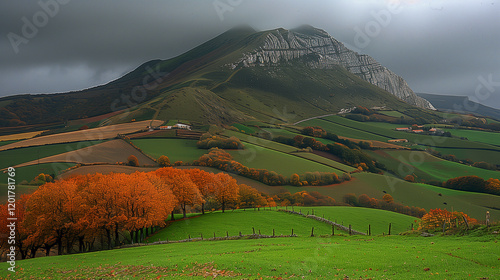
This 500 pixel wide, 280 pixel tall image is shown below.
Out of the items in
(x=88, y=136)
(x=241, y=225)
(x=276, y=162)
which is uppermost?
(x=88, y=136)

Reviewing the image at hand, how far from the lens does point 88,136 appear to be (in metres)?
158

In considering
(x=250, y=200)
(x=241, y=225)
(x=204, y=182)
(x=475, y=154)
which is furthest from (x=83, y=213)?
(x=475, y=154)

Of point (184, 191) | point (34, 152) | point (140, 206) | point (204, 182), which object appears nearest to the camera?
point (140, 206)

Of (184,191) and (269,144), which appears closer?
(184,191)

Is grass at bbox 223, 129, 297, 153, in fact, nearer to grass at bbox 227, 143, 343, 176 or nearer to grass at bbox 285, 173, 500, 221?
grass at bbox 227, 143, 343, 176

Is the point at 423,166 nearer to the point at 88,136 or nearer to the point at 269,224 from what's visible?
the point at 269,224

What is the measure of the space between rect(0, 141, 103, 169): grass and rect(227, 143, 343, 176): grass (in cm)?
6568

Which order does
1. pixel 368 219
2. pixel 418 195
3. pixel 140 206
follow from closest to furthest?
pixel 140 206, pixel 368 219, pixel 418 195

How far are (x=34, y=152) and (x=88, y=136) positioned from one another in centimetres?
2940

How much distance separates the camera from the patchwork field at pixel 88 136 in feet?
486

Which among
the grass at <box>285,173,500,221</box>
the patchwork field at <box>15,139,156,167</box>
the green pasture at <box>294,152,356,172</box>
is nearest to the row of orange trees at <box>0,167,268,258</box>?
the patchwork field at <box>15,139,156,167</box>

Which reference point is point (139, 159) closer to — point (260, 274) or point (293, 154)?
point (293, 154)

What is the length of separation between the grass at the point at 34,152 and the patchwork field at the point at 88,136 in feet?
23.7

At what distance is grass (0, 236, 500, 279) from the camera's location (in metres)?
22.2
